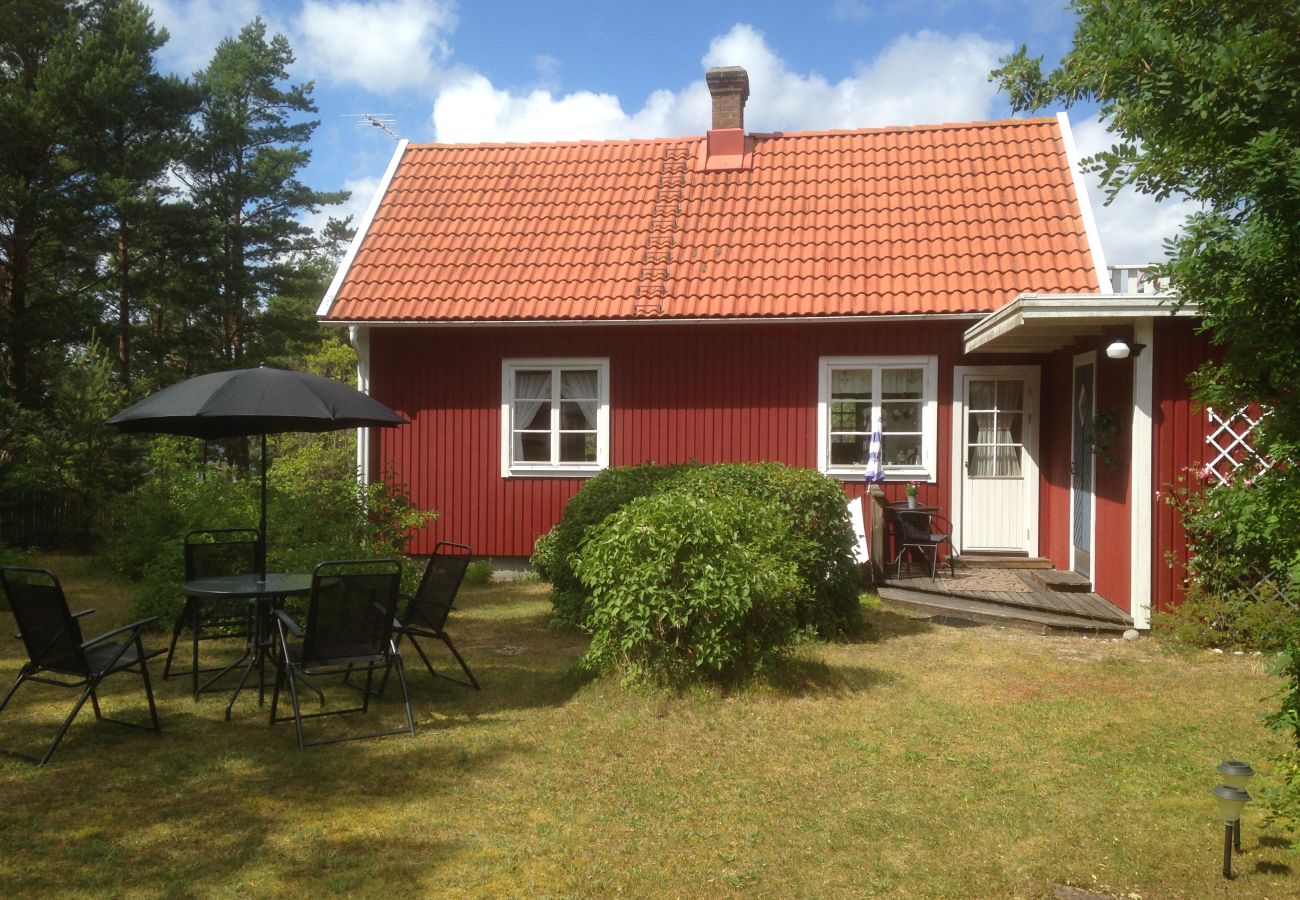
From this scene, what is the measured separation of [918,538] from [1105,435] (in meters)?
2.25

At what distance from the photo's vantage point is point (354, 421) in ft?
23.3

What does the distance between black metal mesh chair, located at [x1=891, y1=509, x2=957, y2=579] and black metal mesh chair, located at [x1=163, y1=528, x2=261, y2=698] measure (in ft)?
21.2

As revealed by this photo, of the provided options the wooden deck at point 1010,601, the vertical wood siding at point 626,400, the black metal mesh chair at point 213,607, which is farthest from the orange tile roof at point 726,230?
the black metal mesh chair at point 213,607

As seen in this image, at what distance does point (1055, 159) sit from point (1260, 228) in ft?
36.9

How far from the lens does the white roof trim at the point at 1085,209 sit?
12117 millimetres

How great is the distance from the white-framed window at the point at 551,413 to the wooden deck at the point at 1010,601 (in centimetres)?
415

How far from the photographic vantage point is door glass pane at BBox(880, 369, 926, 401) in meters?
12.5

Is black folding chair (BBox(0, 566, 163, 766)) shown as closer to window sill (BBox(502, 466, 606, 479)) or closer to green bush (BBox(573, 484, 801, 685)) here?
green bush (BBox(573, 484, 801, 685))

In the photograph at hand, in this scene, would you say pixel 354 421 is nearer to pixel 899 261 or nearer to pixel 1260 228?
pixel 1260 228

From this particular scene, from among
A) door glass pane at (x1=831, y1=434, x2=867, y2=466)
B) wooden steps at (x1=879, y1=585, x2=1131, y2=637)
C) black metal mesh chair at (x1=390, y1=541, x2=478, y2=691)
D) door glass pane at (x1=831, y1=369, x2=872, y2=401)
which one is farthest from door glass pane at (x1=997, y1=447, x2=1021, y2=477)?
black metal mesh chair at (x1=390, y1=541, x2=478, y2=691)

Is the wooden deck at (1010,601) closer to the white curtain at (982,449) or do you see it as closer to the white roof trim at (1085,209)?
the white curtain at (982,449)

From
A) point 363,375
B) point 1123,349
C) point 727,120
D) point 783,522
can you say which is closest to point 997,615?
point 1123,349

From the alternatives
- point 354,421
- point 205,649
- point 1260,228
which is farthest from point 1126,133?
point 205,649

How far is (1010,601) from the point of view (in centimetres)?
1010
